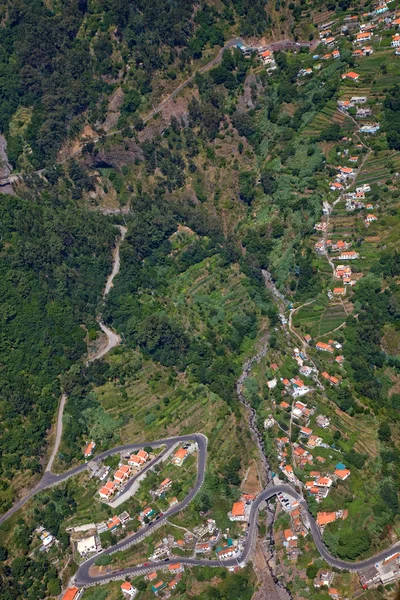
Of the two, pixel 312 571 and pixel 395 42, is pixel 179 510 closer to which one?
pixel 312 571

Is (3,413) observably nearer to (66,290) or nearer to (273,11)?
(66,290)

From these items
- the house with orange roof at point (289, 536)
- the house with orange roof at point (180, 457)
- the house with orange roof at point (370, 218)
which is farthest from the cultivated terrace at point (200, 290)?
the house with orange roof at point (370, 218)

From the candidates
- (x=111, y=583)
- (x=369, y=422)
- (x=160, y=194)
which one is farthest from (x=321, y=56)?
(x=111, y=583)

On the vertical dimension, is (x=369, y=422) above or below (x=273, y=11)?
below

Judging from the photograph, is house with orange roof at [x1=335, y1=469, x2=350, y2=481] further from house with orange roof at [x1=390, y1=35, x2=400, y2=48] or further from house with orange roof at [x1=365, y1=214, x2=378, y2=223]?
house with orange roof at [x1=390, y1=35, x2=400, y2=48]

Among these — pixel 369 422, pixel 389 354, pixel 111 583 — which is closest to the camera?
pixel 111 583

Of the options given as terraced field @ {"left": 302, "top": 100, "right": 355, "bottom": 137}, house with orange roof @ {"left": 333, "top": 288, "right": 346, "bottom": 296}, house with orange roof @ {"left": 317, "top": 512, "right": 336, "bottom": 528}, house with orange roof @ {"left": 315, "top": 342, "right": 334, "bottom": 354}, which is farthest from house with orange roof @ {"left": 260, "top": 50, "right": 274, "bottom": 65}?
house with orange roof @ {"left": 317, "top": 512, "right": 336, "bottom": 528}

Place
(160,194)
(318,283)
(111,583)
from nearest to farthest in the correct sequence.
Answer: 1. (111,583)
2. (318,283)
3. (160,194)

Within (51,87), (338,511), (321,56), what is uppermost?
(51,87)
